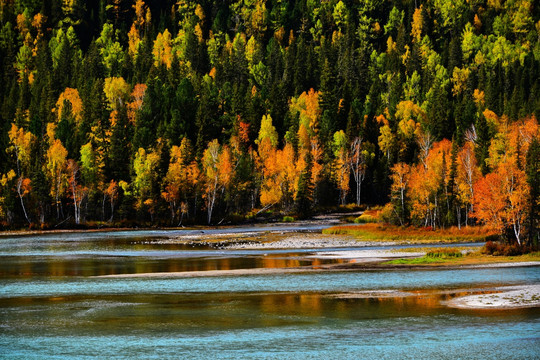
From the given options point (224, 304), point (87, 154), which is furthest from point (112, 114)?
point (224, 304)

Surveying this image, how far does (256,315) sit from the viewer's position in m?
36.3

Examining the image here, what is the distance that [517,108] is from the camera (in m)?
151

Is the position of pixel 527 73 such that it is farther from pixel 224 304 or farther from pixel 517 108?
pixel 224 304

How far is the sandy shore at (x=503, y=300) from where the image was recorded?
36500 mm

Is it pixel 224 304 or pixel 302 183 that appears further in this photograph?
pixel 302 183

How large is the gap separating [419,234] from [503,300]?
45.6 m

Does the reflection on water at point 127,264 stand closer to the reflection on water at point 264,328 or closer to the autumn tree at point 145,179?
the reflection on water at point 264,328

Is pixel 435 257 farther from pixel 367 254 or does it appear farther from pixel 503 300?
pixel 503 300

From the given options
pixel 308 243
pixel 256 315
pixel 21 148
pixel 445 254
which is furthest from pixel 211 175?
pixel 256 315

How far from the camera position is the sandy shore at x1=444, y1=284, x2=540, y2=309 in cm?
3650

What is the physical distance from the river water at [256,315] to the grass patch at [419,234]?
22.1 metres

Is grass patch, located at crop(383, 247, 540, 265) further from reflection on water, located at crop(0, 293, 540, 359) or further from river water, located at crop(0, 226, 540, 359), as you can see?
reflection on water, located at crop(0, 293, 540, 359)

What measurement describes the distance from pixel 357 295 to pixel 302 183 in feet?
285

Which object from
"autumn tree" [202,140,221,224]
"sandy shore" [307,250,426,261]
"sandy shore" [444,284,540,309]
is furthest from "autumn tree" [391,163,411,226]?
"sandy shore" [444,284,540,309]
